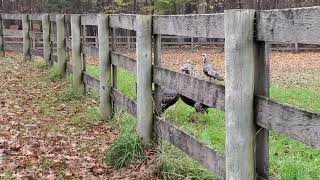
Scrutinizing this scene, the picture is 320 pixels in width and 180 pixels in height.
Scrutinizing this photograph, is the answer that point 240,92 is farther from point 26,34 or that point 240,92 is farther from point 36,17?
point 26,34

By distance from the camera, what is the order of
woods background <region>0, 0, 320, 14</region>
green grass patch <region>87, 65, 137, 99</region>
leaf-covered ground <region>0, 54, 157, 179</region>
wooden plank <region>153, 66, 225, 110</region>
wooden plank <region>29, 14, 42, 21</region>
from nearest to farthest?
wooden plank <region>153, 66, 225, 110</region> → leaf-covered ground <region>0, 54, 157, 179</region> → green grass patch <region>87, 65, 137, 99</region> → wooden plank <region>29, 14, 42, 21</region> → woods background <region>0, 0, 320, 14</region>

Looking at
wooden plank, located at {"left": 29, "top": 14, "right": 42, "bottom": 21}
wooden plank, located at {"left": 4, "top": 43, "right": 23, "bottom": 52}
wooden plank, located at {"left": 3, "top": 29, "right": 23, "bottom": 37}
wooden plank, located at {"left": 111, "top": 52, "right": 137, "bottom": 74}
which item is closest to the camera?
wooden plank, located at {"left": 111, "top": 52, "right": 137, "bottom": 74}

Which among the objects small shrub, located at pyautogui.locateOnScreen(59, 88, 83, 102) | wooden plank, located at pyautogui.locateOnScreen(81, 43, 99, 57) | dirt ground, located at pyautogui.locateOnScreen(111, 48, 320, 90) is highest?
wooden plank, located at pyautogui.locateOnScreen(81, 43, 99, 57)

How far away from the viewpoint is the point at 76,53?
9062 millimetres

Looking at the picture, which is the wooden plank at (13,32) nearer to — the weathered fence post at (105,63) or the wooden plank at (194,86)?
the weathered fence post at (105,63)

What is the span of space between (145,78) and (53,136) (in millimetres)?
1812

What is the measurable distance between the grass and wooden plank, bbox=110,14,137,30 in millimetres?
1407

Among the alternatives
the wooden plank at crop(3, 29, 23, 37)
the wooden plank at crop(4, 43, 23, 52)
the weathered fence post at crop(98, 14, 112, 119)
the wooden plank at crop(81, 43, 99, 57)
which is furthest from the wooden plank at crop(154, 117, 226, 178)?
the wooden plank at crop(3, 29, 23, 37)

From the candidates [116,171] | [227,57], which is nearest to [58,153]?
[116,171]

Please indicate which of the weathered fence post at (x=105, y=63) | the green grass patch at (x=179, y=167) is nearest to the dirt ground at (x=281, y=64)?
the weathered fence post at (x=105, y=63)

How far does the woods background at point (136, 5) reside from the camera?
31578mm

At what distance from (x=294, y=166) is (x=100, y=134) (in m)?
2.76

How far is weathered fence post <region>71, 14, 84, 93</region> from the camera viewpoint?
894cm

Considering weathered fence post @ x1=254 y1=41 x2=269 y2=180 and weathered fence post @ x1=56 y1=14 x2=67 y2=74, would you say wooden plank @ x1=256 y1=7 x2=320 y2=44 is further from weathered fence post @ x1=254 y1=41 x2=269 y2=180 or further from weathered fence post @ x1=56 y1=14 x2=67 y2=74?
weathered fence post @ x1=56 y1=14 x2=67 y2=74
